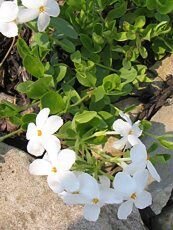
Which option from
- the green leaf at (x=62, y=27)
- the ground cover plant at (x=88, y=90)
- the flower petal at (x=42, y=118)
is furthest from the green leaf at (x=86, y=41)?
the flower petal at (x=42, y=118)

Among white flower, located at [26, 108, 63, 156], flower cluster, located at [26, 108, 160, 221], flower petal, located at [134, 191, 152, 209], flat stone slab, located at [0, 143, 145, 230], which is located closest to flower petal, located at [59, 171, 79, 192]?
flower cluster, located at [26, 108, 160, 221]

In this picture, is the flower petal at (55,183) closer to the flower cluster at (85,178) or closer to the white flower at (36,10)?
the flower cluster at (85,178)

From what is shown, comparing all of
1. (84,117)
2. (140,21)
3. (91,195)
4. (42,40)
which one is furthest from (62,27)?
(91,195)

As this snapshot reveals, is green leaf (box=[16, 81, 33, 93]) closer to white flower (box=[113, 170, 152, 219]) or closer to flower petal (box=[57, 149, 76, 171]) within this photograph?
flower petal (box=[57, 149, 76, 171])

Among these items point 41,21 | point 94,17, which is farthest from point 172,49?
point 41,21

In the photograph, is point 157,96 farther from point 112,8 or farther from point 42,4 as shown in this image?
point 42,4

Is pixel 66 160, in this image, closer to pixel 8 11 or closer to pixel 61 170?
pixel 61 170
